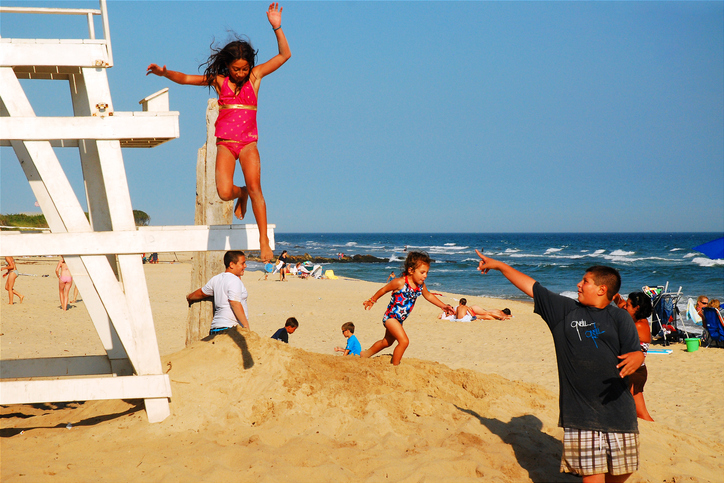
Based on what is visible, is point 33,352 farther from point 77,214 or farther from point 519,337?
point 519,337

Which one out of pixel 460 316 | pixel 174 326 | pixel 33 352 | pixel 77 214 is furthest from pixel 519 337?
pixel 77 214

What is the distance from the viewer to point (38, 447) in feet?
14.3

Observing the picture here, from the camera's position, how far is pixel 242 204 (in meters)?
4.98

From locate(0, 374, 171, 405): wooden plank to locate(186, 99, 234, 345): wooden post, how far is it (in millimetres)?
2762

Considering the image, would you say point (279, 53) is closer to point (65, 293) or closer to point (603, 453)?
point (603, 453)

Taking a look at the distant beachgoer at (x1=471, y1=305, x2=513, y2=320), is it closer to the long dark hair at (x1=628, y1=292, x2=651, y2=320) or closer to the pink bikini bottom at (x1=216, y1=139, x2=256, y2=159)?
the long dark hair at (x1=628, y1=292, x2=651, y2=320)

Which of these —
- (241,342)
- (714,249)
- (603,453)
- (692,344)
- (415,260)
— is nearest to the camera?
(603,453)

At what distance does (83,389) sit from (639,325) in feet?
24.3

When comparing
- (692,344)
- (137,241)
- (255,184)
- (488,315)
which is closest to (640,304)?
(255,184)

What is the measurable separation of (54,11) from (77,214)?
1725mm

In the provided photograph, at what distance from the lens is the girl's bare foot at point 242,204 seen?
4.86 meters

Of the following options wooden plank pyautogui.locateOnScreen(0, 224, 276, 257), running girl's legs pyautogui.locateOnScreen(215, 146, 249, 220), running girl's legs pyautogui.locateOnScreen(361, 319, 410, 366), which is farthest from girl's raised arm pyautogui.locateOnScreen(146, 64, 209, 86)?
running girl's legs pyautogui.locateOnScreen(361, 319, 410, 366)

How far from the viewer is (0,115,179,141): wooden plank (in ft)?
13.6

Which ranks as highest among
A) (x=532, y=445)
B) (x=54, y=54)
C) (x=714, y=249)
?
(x=54, y=54)
